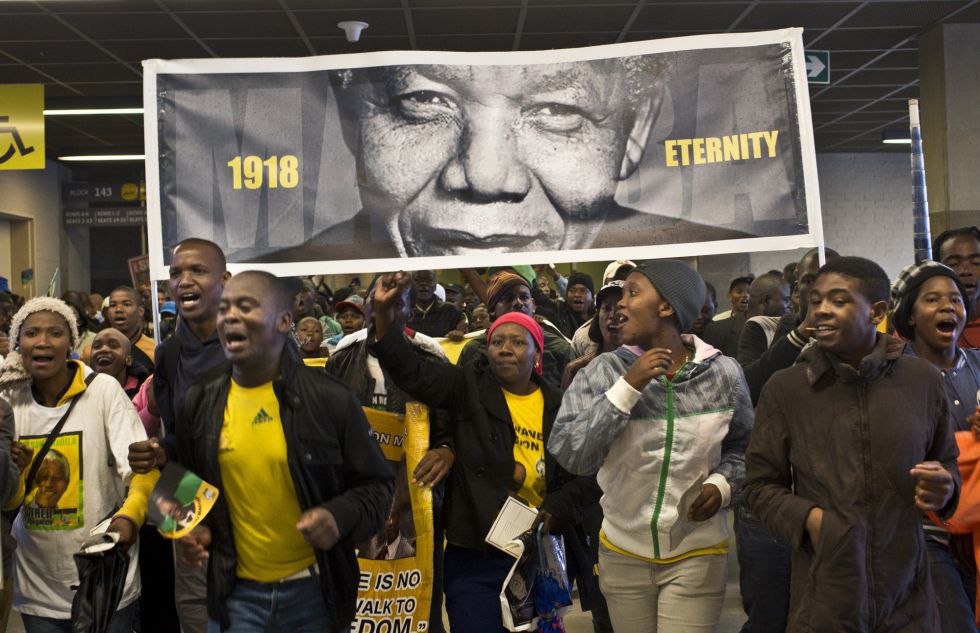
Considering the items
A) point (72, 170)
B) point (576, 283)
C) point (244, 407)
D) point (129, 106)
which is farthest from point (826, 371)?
point (72, 170)

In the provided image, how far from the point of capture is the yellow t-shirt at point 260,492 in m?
3.07

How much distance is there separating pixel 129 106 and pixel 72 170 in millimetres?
7559

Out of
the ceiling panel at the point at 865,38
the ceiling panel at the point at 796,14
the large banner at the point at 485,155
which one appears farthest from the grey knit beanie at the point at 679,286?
the ceiling panel at the point at 865,38

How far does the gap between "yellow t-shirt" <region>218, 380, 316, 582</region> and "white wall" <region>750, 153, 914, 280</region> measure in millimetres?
18729

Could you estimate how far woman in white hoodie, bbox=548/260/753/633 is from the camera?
11.8 ft

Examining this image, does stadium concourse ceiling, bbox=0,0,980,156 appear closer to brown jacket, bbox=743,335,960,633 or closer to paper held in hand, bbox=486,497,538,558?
paper held in hand, bbox=486,497,538,558

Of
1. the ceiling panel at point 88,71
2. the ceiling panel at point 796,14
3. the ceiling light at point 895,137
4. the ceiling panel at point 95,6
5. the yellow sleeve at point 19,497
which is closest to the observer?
the yellow sleeve at point 19,497

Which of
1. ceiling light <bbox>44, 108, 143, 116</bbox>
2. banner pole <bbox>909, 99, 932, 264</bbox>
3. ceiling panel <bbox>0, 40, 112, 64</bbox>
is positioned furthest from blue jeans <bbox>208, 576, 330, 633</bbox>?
ceiling light <bbox>44, 108, 143, 116</bbox>

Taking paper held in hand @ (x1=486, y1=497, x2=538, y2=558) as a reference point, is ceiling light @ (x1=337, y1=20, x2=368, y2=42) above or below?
above

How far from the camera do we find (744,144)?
4.50m

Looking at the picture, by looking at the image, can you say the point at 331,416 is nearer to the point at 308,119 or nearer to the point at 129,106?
the point at 308,119

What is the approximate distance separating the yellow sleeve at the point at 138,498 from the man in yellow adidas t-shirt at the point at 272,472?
1.34 ft

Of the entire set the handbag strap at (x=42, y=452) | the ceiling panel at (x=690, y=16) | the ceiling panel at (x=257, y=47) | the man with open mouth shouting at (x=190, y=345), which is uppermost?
the ceiling panel at (x=257, y=47)

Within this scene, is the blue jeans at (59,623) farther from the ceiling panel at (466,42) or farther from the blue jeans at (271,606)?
the ceiling panel at (466,42)
